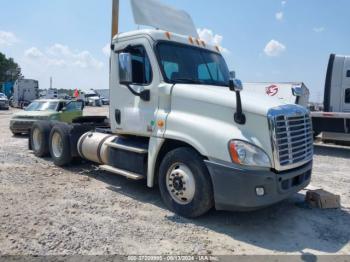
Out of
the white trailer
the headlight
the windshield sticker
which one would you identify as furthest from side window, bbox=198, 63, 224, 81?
the windshield sticker

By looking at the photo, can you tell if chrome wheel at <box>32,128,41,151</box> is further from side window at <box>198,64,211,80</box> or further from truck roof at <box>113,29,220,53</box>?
side window at <box>198,64,211,80</box>

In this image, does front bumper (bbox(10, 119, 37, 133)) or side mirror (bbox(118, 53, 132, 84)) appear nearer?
side mirror (bbox(118, 53, 132, 84))

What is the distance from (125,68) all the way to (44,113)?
1032cm

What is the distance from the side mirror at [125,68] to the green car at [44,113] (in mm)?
9568

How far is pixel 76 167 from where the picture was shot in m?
8.82

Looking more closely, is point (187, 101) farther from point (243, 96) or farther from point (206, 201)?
point (206, 201)

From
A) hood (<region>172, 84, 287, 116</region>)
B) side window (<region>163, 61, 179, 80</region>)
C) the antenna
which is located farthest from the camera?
the antenna

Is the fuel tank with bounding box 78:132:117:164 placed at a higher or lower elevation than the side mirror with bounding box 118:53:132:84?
lower

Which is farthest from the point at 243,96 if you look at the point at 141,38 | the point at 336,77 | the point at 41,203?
the point at 336,77

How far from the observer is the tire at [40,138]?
9617 mm

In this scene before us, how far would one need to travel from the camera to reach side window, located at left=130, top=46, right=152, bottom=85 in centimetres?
591

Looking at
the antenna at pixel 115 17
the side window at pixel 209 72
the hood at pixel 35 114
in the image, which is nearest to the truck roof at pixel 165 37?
the side window at pixel 209 72

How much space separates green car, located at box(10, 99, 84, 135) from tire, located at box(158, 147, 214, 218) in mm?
10549

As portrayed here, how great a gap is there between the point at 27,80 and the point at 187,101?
3927cm
